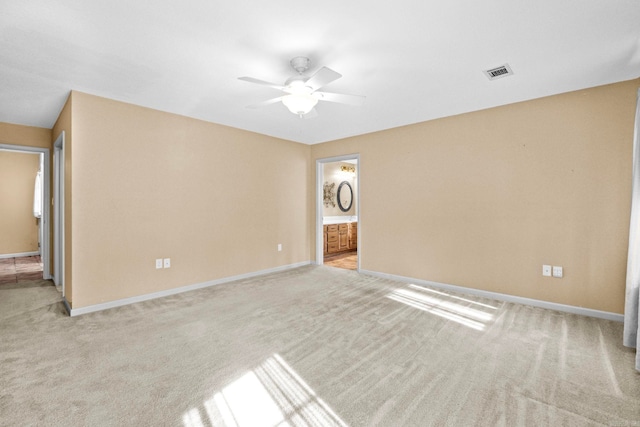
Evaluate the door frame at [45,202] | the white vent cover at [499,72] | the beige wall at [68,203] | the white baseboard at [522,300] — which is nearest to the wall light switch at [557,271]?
the white baseboard at [522,300]

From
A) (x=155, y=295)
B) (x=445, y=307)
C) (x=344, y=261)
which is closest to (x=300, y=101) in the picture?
(x=445, y=307)

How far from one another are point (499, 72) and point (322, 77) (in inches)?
69.9

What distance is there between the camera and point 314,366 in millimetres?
2137

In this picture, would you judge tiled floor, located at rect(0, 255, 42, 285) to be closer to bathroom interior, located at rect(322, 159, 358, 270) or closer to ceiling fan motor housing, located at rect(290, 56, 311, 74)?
bathroom interior, located at rect(322, 159, 358, 270)

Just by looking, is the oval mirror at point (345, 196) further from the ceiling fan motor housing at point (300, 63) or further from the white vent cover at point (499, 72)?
the ceiling fan motor housing at point (300, 63)

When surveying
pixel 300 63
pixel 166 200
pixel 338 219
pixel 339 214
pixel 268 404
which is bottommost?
pixel 268 404

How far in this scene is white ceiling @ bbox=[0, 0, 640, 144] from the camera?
184 centimetres

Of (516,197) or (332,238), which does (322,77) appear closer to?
(516,197)

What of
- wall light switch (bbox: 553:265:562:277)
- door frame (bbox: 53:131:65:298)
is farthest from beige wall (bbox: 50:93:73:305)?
wall light switch (bbox: 553:265:562:277)

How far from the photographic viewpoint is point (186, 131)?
3990 mm

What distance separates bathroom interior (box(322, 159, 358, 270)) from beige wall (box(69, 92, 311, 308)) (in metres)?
1.57

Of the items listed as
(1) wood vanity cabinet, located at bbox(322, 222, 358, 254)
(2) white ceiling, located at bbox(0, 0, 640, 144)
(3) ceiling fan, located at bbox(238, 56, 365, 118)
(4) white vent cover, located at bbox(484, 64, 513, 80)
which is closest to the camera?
(2) white ceiling, located at bbox(0, 0, 640, 144)

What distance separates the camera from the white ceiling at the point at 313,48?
1.84 metres

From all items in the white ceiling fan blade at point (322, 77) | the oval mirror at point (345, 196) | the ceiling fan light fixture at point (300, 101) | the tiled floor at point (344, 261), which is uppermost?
the white ceiling fan blade at point (322, 77)
